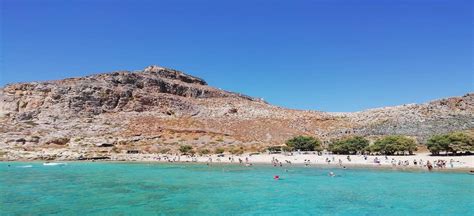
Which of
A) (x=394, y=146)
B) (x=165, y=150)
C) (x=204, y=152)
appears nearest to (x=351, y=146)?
(x=394, y=146)

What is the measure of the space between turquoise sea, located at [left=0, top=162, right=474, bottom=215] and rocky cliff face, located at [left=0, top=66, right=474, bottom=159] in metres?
37.0

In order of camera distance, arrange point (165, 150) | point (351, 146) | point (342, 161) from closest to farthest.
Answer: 1. point (342, 161)
2. point (351, 146)
3. point (165, 150)

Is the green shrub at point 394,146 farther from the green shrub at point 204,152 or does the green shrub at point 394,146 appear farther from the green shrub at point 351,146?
the green shrub at point 204,152

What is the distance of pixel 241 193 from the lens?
35.6 m

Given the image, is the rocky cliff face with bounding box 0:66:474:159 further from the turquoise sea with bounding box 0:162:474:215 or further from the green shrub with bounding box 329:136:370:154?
the turquoise sea with bounding box 0:162:474:215

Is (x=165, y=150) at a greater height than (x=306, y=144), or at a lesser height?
lesser

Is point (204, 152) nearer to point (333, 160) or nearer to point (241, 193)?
point (333, 160)

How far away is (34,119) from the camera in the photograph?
107188 mm

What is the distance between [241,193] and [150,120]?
264 ft

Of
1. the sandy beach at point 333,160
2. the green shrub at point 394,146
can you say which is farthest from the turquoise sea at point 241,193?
the green shrub at point 394,146

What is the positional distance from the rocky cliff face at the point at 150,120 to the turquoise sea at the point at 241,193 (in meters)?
37.0

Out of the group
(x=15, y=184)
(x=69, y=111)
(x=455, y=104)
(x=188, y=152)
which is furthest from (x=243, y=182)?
(x=455, y=104)

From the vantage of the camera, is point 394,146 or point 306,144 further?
point 306,144

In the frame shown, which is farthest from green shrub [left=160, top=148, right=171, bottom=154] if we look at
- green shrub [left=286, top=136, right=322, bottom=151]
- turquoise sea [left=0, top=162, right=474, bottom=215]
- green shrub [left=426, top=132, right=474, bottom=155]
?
green shrub [left=426, top=132, right=474, bottom=155]
